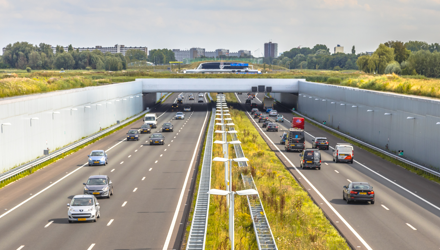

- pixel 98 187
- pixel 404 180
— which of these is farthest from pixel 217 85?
pixel 98 187

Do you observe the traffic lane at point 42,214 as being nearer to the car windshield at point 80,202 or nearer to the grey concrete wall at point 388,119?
the car windshield at point 80,202

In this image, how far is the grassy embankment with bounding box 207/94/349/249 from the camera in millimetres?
22547

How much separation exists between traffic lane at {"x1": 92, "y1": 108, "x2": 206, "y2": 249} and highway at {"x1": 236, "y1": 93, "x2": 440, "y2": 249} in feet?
29.1

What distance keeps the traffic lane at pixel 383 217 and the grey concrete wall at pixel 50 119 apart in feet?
78.3

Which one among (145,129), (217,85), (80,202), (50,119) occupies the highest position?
(50,119)

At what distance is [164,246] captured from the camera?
21.8 m

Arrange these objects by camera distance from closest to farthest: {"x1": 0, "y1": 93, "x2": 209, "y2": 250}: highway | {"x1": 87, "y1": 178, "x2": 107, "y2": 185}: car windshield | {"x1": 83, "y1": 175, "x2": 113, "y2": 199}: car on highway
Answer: {"x1": 0, "y1": 93, "x2": 209, "y2": 250}: highway < {"x1": 83, "y1": 175, "x2": 113, "y2": 199}: car on highway < {"x1": 87, "y1": 178, "x2": 107, "y2": 185}: car windshield

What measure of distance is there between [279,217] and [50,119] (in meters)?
31.6

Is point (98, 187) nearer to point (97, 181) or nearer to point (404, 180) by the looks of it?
point (97, 181)

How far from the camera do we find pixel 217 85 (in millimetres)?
117875

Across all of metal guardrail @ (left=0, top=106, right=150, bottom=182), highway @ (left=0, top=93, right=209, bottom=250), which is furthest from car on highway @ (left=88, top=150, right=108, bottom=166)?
metal guardrail @ (left=0, top=106, right=150, bottom=182)

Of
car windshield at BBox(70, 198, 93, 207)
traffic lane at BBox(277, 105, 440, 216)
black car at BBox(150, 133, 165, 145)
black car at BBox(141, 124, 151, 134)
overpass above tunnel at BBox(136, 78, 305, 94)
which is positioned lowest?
black car at BBox(141, 124, 151, 134)

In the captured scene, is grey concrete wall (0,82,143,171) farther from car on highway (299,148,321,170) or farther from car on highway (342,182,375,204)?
car on highway (342,182,375,204)

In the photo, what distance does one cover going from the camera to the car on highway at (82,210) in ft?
84.5
